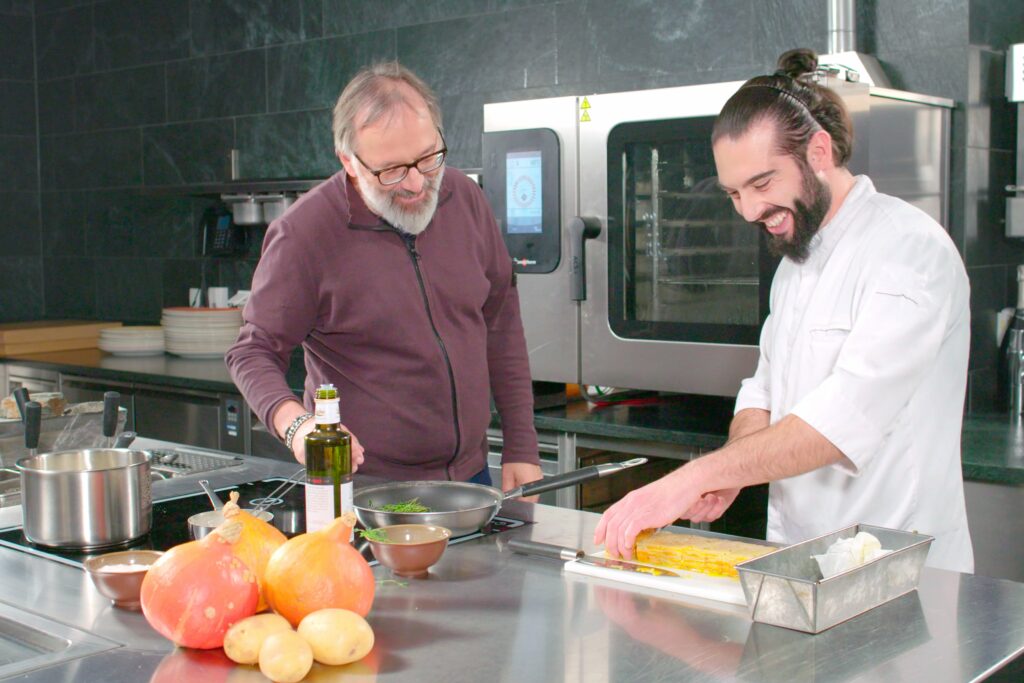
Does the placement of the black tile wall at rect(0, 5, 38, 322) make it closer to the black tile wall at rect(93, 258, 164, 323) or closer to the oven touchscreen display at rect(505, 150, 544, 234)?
the black tile wall at rect(93, 258, 164, 323)

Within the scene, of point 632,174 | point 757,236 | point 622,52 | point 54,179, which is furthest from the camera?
point 54,179

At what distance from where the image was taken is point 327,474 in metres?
1.74

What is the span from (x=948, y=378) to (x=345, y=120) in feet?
4.03

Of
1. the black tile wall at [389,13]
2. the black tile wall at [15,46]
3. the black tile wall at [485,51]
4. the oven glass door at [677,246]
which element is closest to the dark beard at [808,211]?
the oven glass door at [677,246]

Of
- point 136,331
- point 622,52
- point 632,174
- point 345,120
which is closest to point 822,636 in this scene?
point 345,120

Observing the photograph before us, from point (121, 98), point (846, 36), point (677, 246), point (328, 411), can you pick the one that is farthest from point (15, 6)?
point (328, 411)

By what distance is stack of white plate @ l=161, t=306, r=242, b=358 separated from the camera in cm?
490

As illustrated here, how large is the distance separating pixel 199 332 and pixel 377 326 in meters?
2.73

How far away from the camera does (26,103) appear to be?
6102mm

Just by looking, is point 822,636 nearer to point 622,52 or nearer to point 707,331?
point 707,331

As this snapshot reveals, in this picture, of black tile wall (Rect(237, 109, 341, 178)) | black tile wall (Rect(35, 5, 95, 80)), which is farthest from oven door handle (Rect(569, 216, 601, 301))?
black tile wall (Rect(35, 5, 95, 80))

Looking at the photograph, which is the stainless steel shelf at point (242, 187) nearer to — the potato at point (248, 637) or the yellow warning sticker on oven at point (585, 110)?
the yellow warning sticker on oven at point (585, 110)

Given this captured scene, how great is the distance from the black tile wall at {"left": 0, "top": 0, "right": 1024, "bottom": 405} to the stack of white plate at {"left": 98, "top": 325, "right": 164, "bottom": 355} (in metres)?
0.43

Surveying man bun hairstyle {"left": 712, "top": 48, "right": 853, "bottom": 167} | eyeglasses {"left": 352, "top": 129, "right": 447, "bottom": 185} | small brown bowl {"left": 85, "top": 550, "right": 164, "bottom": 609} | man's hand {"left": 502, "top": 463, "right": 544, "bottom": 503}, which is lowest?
man's hand {"left": 502, "top": 463, "right": 544, "bottom": 503}
